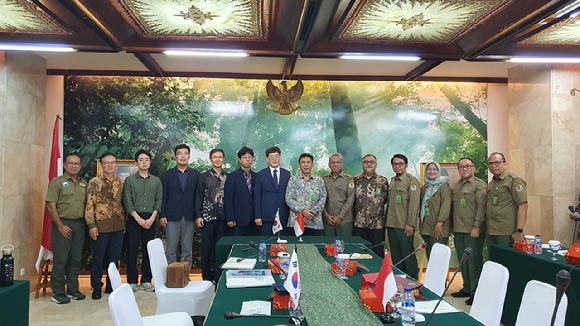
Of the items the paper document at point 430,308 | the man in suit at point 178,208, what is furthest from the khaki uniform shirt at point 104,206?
the paper document at point 430,308

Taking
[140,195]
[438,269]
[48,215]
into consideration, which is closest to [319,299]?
[438,269]

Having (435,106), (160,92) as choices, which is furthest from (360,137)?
(160,92)

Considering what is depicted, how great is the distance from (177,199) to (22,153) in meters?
2.26

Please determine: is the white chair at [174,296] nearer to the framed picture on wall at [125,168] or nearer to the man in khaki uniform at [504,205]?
the framed picture on wall at [125,168]

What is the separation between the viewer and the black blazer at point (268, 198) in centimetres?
557

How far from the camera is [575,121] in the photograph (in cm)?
580

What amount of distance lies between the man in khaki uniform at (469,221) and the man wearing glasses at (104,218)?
4.80 meters

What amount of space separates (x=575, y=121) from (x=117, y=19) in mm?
6493

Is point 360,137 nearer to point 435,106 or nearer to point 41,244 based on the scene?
point 435,106

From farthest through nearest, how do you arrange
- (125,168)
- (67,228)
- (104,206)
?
(125,168), (104,206), (67,228)

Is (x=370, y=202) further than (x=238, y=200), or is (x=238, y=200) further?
(x=370, y=202)

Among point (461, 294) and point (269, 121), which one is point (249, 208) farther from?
point (461, 294)

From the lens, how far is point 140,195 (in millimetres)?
5574

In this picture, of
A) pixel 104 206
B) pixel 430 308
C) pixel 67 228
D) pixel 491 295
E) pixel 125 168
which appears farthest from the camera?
pixel 125 168
